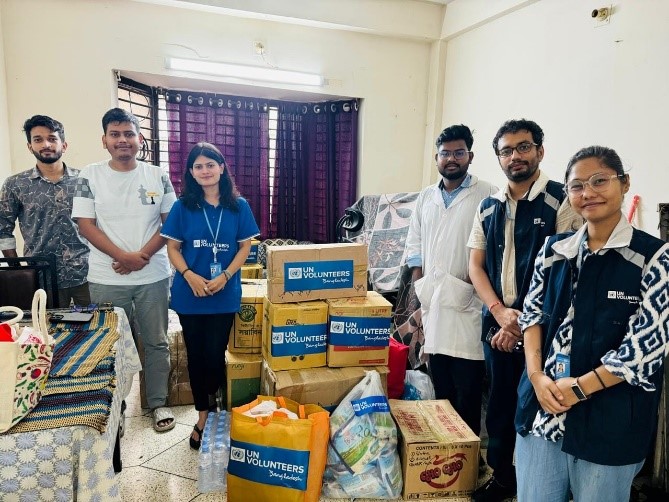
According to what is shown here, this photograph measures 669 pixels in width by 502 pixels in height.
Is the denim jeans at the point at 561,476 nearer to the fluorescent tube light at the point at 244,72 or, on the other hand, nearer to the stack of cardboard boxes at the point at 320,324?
the stack of cardboard boxes at the point at 320,324

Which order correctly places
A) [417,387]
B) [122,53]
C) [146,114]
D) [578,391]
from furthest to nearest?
[146,114], [122,53], [417,387], [578,391]

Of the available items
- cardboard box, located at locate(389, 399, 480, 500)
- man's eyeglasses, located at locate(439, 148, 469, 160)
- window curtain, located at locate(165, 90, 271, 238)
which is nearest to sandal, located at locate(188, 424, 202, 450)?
cardboard box, located at locate(389, 399, 480, 500)

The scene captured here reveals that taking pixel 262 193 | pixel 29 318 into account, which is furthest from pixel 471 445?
pixel 262 193

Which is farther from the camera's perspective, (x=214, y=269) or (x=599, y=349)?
(x=214, y=269)

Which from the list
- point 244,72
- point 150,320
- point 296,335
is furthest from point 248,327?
point 244,72

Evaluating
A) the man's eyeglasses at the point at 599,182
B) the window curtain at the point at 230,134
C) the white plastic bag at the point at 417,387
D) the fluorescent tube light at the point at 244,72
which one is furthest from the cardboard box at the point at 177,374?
the man's eyeglasses at the point at 599,182

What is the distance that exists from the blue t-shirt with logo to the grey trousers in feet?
1.13

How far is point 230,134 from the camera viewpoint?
4.02 metres

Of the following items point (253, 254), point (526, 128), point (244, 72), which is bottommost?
point (253, 254)

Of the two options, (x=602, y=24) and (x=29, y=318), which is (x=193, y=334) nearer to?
(x=29, y=318)

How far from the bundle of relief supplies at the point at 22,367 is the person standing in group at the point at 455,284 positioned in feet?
5.22

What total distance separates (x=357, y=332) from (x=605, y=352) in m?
1.15

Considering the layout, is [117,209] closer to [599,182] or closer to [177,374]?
[177,374]

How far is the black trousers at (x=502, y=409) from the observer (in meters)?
1.78
